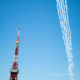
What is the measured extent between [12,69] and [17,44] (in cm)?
1455

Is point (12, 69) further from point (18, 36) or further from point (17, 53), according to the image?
point (18, 36)

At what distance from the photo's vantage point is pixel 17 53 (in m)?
93.8

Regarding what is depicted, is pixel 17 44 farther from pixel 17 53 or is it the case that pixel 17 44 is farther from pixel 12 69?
pixel 12 69

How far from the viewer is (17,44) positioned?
96.8 m

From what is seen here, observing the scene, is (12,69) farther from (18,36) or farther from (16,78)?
(18,36)

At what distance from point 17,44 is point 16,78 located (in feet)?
62.8

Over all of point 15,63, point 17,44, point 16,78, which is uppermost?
point 17,44

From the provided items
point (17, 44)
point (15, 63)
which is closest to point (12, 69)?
point (15, 63)

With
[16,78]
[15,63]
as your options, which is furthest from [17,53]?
[16,78]

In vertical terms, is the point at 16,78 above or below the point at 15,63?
below

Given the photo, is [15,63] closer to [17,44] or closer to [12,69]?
[12,69]

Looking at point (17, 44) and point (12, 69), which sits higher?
point (17, 44)

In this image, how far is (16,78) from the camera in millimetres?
92625

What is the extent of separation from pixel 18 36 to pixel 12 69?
61.3 ft
